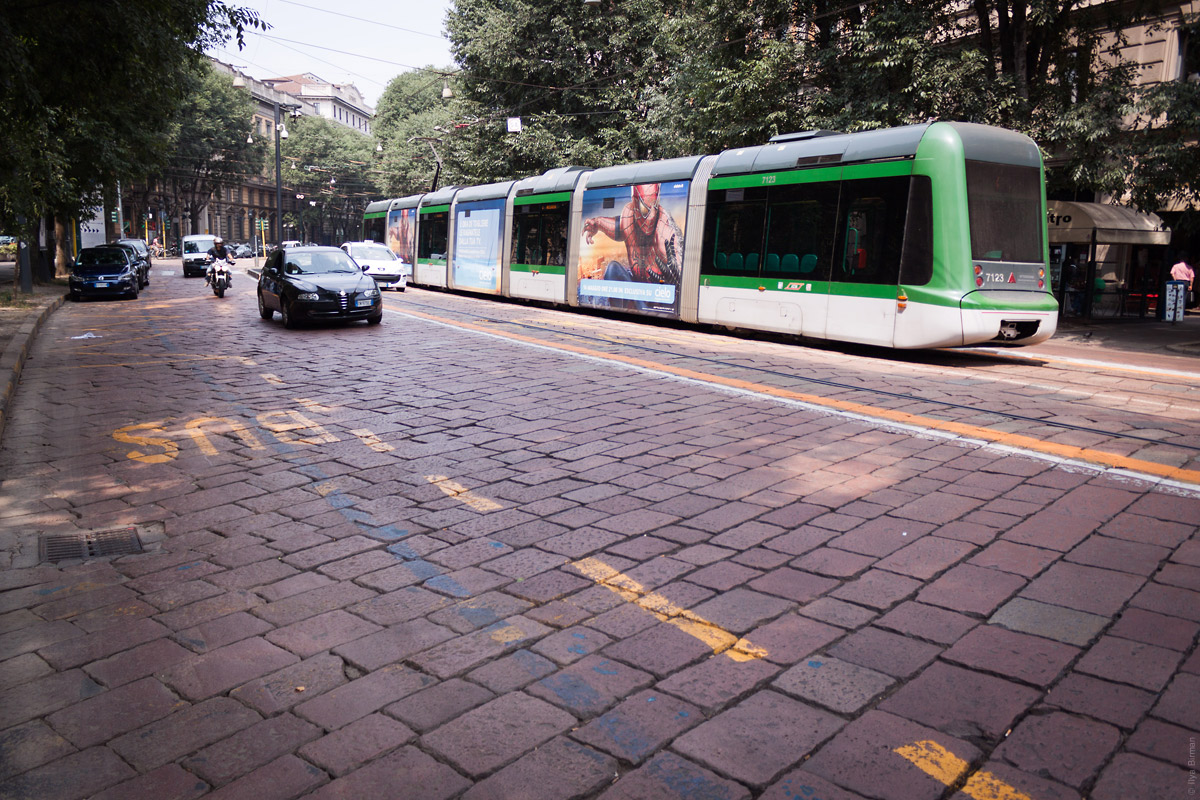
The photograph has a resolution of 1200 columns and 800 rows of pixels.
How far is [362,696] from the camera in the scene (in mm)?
2934

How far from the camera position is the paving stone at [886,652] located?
3053 millimetres

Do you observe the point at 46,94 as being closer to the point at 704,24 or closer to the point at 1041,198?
the point at 1041,198

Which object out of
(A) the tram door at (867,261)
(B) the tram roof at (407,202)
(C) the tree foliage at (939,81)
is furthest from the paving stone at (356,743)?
(B) the tram roof at (407,202)

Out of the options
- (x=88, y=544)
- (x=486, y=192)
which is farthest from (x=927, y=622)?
(x=486, y=192)

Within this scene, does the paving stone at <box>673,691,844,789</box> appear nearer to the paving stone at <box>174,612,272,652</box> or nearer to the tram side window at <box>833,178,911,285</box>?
the paving stone at <box>174,612,272,652</box>

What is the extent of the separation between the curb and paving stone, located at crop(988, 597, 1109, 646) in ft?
24.5

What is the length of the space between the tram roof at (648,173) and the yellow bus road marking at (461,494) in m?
11.7

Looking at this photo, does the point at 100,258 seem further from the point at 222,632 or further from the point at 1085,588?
the point at 1085,588

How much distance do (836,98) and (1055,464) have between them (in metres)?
15.3

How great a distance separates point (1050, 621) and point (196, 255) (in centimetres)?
4280

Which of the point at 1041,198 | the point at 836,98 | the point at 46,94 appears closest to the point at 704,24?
the point at 836,98

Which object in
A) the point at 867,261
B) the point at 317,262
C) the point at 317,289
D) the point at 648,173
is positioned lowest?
the point at 317,289

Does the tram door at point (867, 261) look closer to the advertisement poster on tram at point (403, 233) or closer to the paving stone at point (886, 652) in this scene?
the paving stone at point (886, 652)

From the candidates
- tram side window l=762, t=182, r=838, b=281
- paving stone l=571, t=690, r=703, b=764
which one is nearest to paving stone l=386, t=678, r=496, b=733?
paving stone l=571, t=690, r=703, b=764
